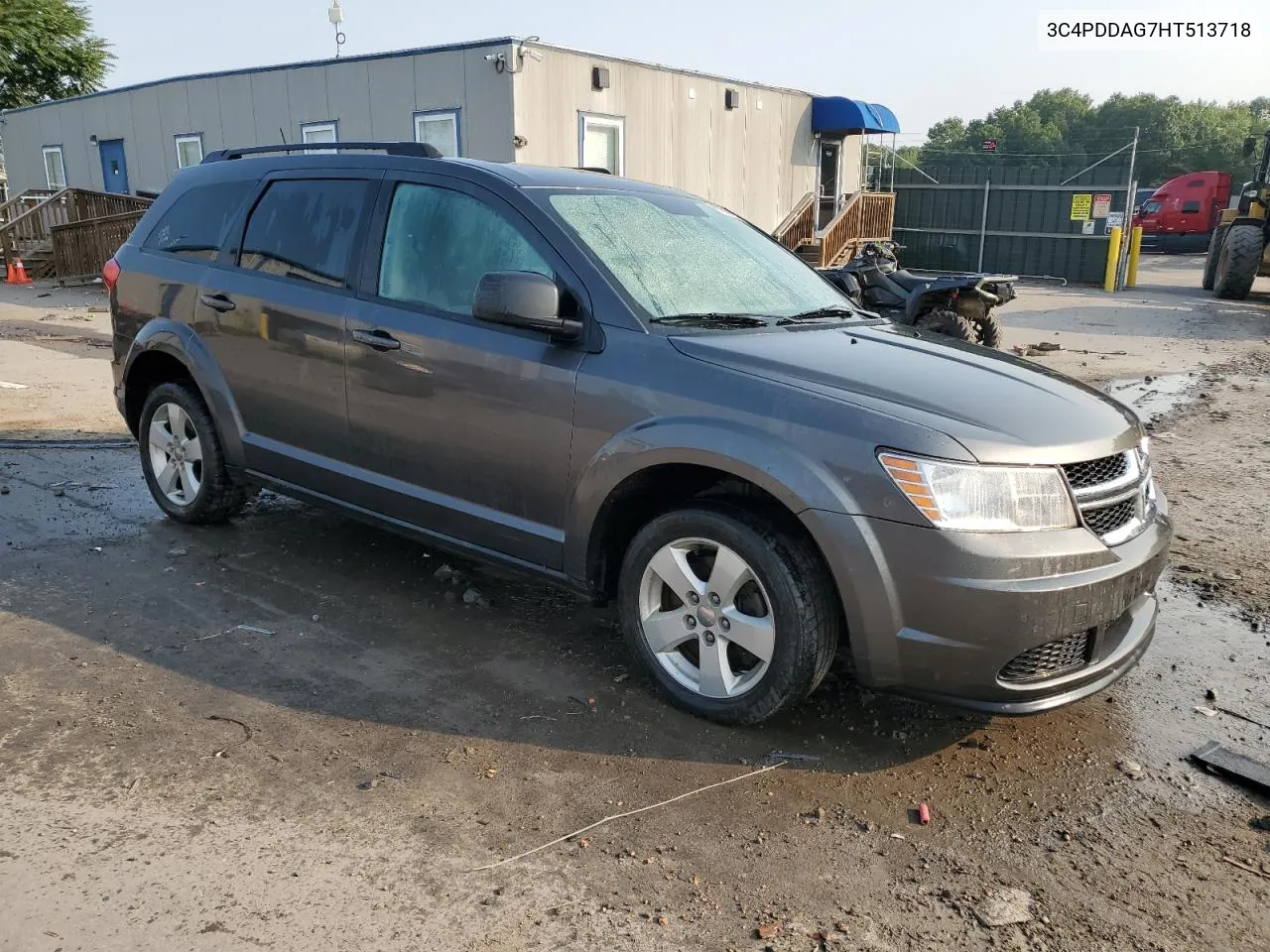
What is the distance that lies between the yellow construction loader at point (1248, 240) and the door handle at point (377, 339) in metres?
18.7

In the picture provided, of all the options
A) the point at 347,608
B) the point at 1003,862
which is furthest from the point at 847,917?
the point at 347,608

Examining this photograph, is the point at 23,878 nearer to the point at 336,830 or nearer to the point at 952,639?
the point at 336,830

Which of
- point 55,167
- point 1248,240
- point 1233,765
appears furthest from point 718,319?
point 55,167

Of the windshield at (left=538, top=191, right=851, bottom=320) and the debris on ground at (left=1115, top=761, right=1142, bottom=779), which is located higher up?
the windshield at (left=538, top=191, right=851, bottom=320)

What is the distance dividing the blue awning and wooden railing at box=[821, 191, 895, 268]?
177cm

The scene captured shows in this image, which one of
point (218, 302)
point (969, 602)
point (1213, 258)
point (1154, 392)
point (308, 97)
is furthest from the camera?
point (1213, 258)

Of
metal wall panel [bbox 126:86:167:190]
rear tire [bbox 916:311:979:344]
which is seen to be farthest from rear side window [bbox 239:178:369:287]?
metal wall panel [bbox 126:86:167:190]

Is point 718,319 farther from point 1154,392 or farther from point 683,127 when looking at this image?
point 683,127

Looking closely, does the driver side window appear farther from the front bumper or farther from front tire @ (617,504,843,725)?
the front bumper

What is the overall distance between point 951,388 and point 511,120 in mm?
12076

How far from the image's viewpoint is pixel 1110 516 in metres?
3.24

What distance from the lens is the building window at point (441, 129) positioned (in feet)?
Result: 49.5

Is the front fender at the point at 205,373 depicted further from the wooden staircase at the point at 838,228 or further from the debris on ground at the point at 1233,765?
the wooden staircase at the point at 838,228

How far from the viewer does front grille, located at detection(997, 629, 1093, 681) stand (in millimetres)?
3072
